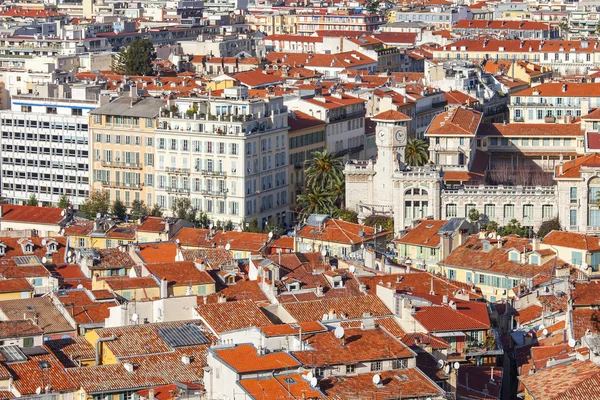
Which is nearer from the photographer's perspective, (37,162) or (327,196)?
(327,196)

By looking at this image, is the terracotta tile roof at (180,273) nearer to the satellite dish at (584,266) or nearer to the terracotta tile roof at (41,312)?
the terracotta tile roof at (41,312)

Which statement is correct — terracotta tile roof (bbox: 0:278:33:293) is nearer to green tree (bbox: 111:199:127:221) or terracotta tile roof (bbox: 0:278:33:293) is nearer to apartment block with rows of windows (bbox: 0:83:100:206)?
green tree (bbox: 111:199:127:221)

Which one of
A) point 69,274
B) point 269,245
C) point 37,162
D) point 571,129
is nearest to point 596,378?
point 69,274

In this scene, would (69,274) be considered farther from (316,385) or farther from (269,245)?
(316,385)

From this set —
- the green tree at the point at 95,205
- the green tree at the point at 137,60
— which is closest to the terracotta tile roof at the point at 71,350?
the green tree at the point at 95,205

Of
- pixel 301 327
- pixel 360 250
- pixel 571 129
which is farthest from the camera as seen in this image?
pixel 571 129

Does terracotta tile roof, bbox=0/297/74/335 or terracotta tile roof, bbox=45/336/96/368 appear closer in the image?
terracotta tile roof, bbox=45/336/96/368

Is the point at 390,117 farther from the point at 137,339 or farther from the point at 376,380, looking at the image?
the point at 376,380

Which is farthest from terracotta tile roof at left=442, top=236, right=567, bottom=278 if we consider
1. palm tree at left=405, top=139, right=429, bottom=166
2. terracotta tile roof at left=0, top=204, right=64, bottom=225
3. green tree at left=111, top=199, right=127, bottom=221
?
green tree at left=111, top=199, right=127, bottom=221
